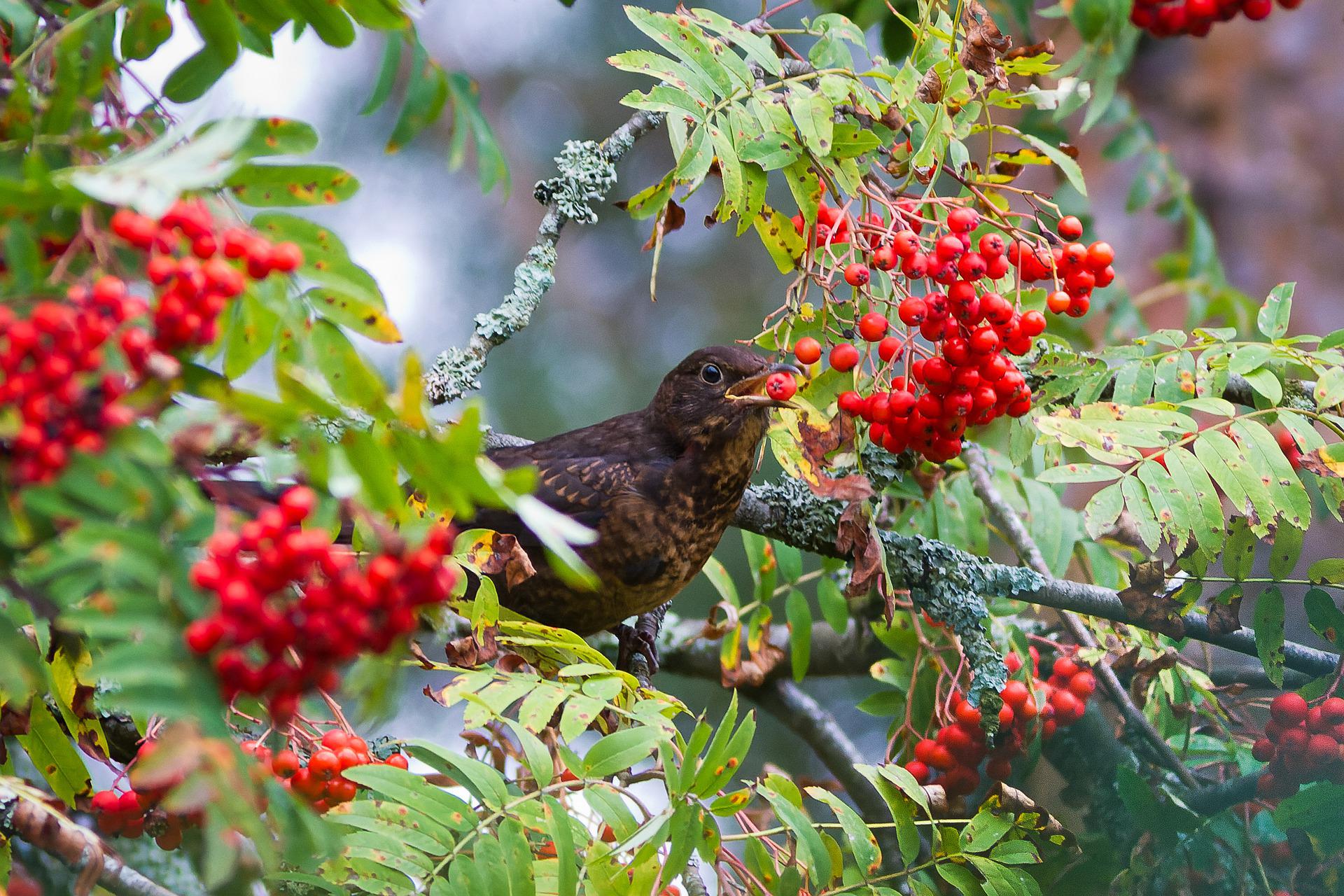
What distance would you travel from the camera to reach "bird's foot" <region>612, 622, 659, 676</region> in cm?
284

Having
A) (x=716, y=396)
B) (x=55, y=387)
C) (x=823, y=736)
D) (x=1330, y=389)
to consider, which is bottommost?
(x=823, y=736)

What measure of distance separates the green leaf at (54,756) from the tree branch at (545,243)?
37.9 inches

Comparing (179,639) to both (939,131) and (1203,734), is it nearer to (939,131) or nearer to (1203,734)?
(939,131)

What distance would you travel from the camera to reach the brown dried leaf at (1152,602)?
2.18 meters

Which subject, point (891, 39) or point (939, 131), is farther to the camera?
point (891, 39)

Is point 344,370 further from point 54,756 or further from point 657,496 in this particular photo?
point 657,496

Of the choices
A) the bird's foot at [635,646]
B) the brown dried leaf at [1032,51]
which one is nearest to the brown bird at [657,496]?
the bird's foot at [635,646]

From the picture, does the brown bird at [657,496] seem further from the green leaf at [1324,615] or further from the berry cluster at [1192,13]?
the green leaf at [1324,615]

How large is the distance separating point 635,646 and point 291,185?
2.01m

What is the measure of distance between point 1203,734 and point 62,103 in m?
2.10

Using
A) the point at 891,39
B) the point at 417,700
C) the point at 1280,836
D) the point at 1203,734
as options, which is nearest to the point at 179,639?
the point at 1280,836

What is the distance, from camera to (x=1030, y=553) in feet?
8.55

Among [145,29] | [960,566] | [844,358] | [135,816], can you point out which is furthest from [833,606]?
[145,29]

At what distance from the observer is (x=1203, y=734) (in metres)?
2.11
